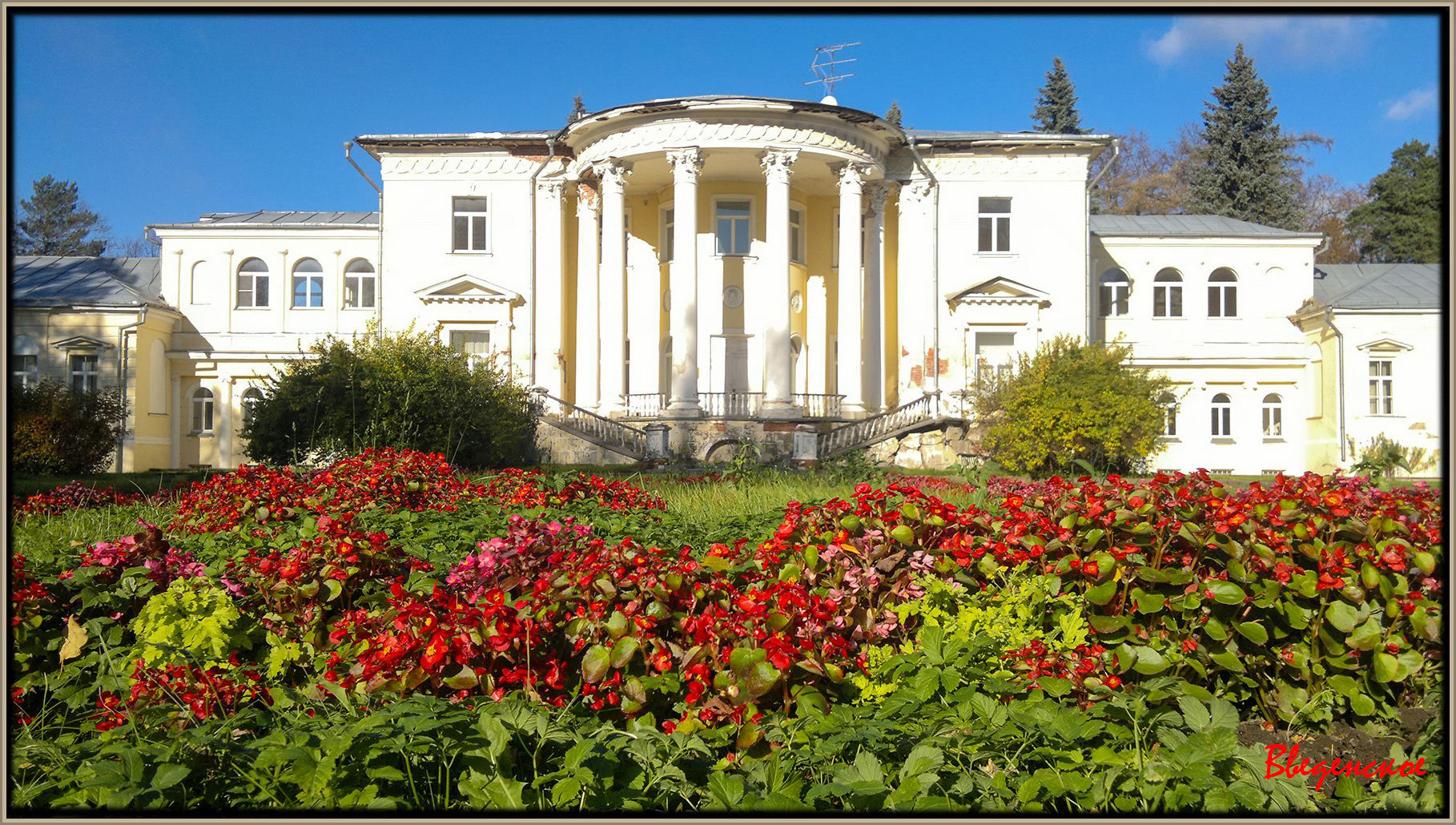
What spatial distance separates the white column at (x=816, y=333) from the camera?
30.6 metres

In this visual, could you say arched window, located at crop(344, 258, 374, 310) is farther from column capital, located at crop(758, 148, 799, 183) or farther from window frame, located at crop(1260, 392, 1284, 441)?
window frame, located at crop(1260, 392, 1284, 441)

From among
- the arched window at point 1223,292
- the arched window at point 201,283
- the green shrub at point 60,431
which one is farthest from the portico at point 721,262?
the arched window at point 201,283

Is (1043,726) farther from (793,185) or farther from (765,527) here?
(793,185)

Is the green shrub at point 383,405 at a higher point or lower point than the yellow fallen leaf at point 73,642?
higher

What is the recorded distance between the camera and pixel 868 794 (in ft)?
10.3

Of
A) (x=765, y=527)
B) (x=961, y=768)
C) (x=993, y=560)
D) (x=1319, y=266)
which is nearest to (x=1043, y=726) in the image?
(x=961, y=768)

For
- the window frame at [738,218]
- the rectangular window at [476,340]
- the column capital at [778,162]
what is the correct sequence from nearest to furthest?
the column capital at [778,162], the window frame at [738,218], the rectangular window at [476,340]

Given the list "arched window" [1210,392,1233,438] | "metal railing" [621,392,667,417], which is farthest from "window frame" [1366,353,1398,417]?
"metal railing" [621,392,667,417]

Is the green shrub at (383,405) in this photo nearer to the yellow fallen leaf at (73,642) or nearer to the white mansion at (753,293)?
the white mansion at (753,293)

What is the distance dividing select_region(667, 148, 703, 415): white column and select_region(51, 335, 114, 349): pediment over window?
20.7 m

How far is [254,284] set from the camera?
35562 millimetres

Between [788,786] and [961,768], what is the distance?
0.68 metres

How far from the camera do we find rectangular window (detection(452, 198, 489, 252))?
101 feet

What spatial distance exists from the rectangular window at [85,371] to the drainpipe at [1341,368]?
41.4m
